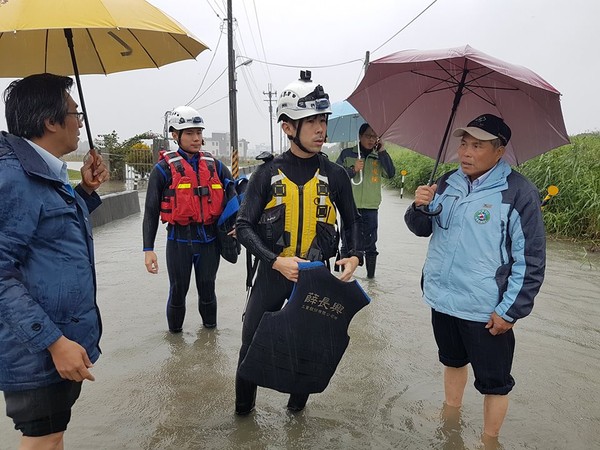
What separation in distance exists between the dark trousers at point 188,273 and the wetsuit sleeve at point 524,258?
2.63 meters

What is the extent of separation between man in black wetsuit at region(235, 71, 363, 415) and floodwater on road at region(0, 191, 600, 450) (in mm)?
777

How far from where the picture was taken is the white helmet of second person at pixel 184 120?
413 centimetres

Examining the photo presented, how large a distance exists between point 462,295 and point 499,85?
1.40 m

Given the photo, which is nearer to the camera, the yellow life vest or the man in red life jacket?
the yellow life vest

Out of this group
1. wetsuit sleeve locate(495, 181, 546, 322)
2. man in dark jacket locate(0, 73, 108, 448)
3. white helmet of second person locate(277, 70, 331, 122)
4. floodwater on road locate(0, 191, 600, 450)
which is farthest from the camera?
floodwater on road locate(0, 191, 600, 450)

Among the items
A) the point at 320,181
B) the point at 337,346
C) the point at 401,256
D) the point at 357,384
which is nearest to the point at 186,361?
the point at 357,384

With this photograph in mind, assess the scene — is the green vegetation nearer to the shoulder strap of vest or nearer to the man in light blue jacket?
the shoulder strap of vest

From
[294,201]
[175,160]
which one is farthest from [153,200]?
[294,201]

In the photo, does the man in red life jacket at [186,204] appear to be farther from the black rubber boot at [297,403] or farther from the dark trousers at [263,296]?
the black rubber boot at [297,403]

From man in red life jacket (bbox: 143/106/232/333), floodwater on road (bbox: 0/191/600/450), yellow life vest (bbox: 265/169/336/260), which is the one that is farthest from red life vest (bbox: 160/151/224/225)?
yellow life vest (bbox: 265/169/336/260)

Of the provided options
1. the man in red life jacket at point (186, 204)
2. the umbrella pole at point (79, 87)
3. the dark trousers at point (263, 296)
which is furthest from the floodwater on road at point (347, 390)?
the umbrella pole at point (79, 87)

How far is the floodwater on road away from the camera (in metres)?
2.92

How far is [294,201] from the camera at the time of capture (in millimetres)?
2658

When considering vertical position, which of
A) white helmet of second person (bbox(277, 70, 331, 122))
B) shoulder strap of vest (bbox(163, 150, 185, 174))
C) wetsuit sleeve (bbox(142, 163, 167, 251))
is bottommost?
wetsuit sleeve (bbox(142, 163, 167, 251))
